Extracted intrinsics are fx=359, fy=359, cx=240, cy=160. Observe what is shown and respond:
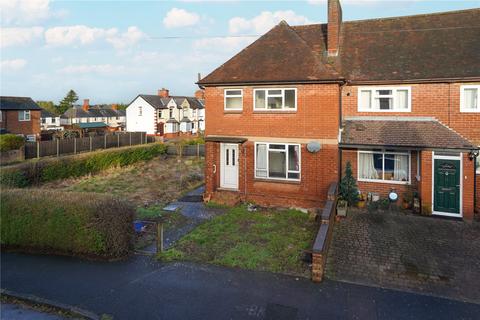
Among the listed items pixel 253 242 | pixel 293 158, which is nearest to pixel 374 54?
pixel 293 158

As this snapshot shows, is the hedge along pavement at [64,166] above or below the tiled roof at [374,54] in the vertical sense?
below

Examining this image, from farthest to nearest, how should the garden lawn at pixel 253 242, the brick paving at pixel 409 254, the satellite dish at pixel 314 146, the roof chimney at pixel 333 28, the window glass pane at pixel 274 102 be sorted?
the roof chimney at pixel 333 28 < the window glass pane at pixel 274 102 < the satellite dish at pixel 314 146 < the garden lawn at pixel 253 242 < the brick paving at pixel 409 254

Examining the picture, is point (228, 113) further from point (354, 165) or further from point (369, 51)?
point (369, 51)

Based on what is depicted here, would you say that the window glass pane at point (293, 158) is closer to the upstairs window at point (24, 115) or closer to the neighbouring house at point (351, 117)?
the neighbouring house at point (351, 117)

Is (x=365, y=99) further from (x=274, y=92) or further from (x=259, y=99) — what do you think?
(x=259, y=99)

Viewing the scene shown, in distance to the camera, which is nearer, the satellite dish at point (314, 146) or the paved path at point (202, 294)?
the paved path at point (202, 294)

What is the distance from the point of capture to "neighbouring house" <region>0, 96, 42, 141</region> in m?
39.3

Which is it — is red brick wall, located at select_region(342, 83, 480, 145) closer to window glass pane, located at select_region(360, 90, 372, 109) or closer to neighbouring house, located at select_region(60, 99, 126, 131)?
window glass pane, located at select_region(360, 90, 372, 109)

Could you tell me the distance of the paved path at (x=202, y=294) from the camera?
6.91m

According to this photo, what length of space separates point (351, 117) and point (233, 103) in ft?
16.1

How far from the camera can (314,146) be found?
1335cm

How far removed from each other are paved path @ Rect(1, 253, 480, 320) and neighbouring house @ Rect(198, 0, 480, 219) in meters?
6.07

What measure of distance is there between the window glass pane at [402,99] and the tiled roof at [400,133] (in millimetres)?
487

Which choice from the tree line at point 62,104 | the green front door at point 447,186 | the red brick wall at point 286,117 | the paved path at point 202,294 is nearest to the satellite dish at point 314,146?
the red brick wall at point 286,117
